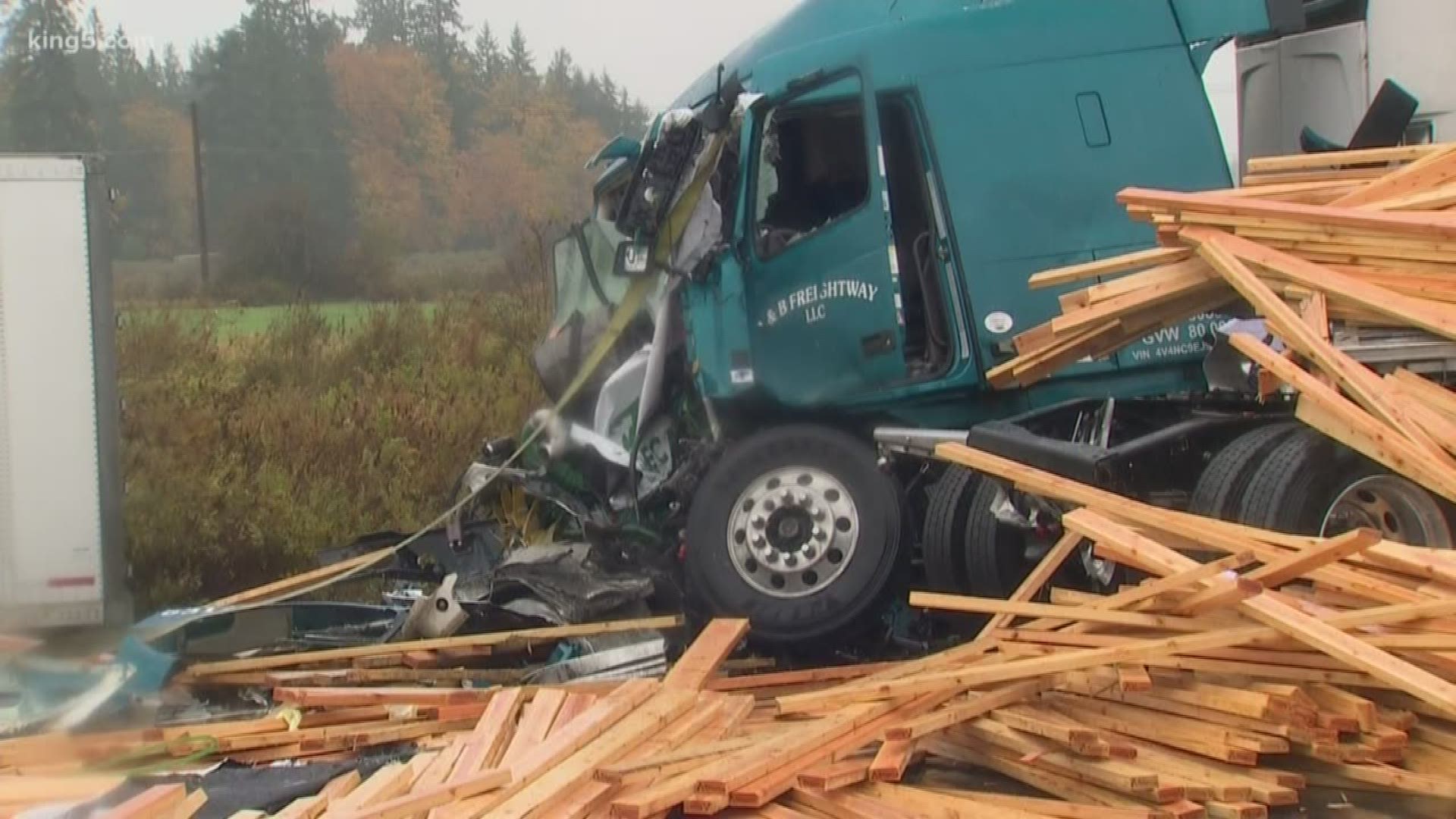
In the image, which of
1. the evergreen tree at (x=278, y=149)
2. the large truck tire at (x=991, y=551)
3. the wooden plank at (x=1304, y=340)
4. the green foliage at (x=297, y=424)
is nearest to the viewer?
the wooden plank at (x=1304, y=340)

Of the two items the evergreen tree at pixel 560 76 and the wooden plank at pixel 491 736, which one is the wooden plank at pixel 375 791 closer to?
the wooden plank at pixel 491 736

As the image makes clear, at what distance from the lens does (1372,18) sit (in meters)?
8.34

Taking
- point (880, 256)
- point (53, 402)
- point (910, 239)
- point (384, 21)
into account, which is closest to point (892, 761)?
point (880, 256)

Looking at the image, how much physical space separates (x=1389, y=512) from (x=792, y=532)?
278 cm

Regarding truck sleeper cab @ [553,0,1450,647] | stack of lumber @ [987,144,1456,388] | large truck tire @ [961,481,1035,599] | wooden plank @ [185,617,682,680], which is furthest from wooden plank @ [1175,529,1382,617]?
wooden plank @ [185,617,682,680]

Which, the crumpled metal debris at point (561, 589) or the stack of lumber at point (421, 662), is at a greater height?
the crumpled metal debris at point (561, 589)

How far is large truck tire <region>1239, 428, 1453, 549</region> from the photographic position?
6281mm

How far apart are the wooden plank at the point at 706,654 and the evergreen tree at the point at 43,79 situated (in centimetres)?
766

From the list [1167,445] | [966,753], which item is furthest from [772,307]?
[966,753]

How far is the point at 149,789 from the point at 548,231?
9050 mm

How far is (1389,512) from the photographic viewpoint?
6.48m

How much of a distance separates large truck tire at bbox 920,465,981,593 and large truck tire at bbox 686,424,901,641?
0.18 metres

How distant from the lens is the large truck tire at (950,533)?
24.0ft

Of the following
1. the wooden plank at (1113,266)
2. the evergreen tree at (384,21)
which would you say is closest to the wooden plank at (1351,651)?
the wooden plank at (1113,266)
